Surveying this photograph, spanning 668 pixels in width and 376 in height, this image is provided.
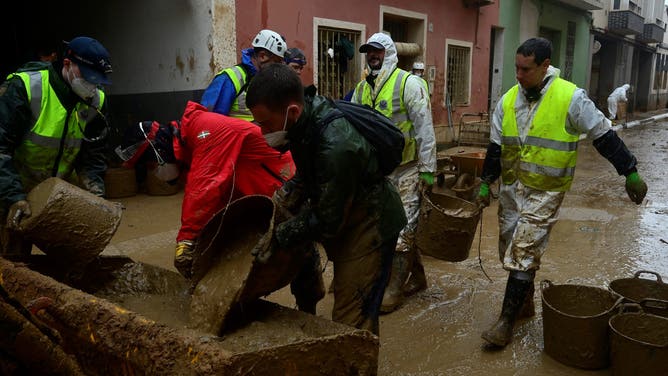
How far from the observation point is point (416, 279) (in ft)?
13.4

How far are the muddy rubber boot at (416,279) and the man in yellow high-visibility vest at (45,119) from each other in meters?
2.31

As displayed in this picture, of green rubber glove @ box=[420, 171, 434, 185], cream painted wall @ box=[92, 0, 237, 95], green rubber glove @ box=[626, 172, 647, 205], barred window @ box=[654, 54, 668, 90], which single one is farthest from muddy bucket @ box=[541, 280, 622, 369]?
barred window @ box=[654, 54, 668, 90]

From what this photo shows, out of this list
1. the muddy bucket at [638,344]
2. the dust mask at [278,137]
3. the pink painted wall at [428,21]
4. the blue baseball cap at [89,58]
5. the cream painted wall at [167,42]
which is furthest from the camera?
the pink painted wall at [428,21]

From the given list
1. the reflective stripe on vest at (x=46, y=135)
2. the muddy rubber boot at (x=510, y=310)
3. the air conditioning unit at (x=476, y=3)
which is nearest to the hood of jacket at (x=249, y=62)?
the reflective stripe on vest at (x=46, y=135)

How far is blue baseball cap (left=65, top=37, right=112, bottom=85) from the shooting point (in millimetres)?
3006

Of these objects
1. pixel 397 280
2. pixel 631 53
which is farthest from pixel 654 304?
pixel 631 53

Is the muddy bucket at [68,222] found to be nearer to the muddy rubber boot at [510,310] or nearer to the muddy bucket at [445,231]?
the muddy bucket at [445,231]

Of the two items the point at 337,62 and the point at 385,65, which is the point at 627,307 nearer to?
the point at 385,65

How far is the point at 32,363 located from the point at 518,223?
2.61 meters

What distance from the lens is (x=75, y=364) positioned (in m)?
2.12

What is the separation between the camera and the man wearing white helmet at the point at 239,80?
3.89 m

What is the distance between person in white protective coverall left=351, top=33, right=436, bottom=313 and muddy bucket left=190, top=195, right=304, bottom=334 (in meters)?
1.42

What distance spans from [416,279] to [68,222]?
97.3 inches

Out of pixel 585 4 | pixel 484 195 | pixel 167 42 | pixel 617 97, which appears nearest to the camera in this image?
pixel 484 195
